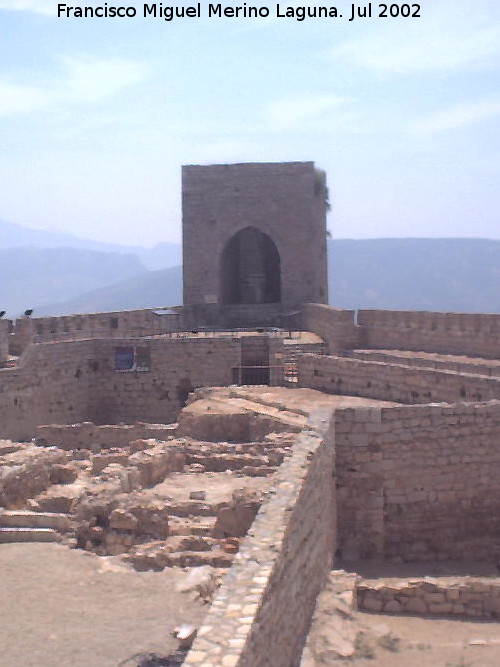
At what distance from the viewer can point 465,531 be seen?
432 inches

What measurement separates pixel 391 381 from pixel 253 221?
1406cm

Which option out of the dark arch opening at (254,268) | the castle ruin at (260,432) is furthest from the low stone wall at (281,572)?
the dark arch opening at (254,268)

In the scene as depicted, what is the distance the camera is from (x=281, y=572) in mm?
7051

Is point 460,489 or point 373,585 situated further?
point 460,489

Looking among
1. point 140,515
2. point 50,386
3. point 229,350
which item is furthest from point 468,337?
point 140,515

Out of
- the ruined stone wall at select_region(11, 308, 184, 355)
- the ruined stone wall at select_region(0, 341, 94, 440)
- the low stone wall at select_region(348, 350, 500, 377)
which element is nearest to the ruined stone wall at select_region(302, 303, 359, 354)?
the low stone wall at select_region(348, 350, 500, 377)

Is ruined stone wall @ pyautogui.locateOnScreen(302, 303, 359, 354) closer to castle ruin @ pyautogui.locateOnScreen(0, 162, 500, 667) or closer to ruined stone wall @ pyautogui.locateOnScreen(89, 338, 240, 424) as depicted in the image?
castle ruin @ pyautogui.locateOnScreen(0, 162, 500, 667)

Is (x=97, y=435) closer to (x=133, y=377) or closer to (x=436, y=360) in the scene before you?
(x=133, y=377)

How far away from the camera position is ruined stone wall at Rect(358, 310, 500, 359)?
20.1 m

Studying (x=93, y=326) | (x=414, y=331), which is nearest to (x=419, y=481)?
(x=414, y=331)

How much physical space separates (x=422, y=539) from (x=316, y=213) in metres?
20.5

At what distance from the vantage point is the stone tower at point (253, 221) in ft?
97.9

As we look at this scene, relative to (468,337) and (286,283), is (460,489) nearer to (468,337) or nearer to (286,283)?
(468,337)

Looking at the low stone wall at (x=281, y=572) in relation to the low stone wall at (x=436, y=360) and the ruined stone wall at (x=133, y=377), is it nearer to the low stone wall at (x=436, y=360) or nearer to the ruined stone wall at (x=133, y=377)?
the low stone wall at (x=436, y=360)
